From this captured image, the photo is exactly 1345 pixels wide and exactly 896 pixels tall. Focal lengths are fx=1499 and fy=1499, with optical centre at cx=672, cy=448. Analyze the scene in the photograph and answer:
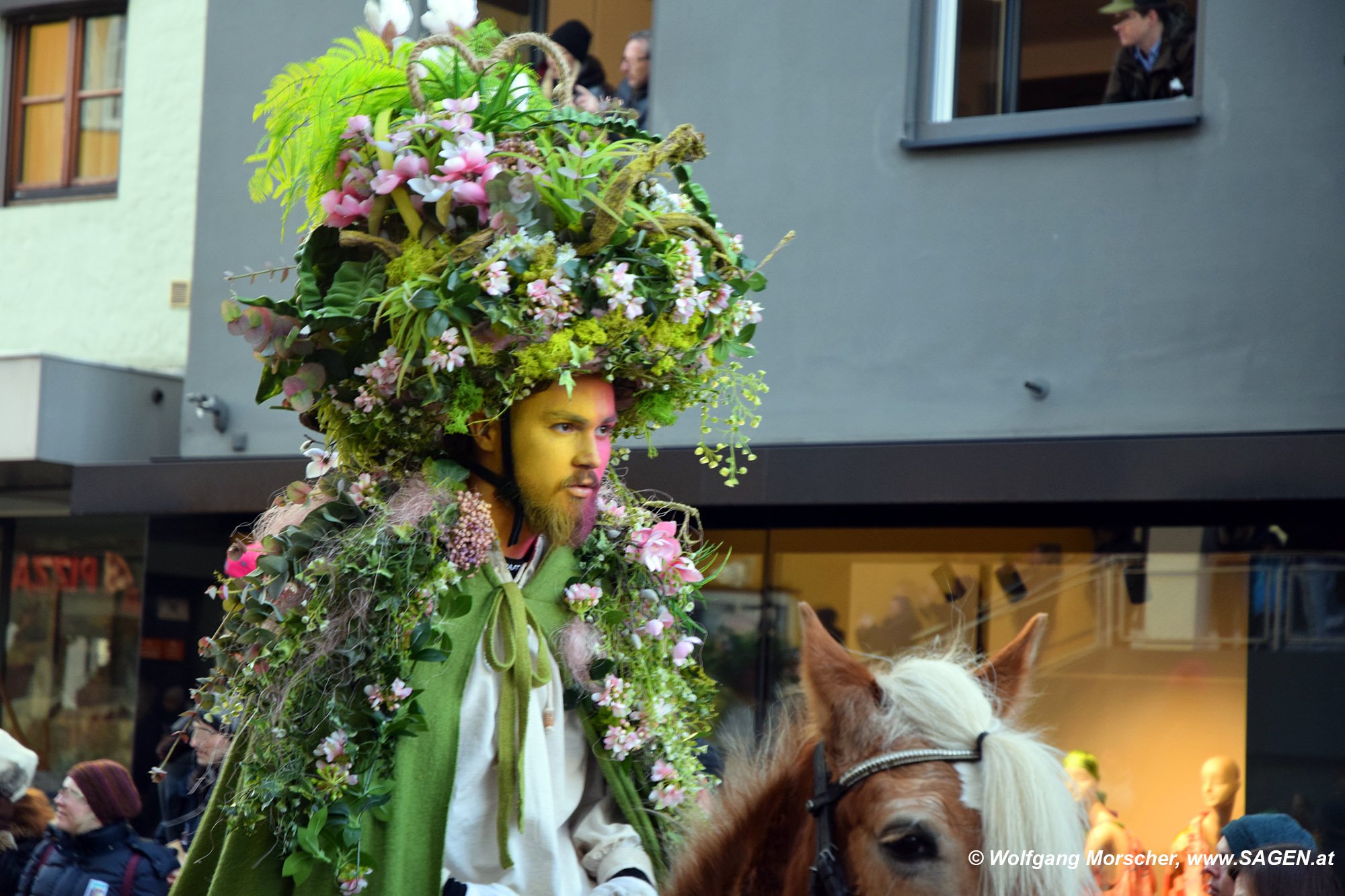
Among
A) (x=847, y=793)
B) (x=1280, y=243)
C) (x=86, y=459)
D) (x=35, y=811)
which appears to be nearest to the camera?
(x=847, y=793)

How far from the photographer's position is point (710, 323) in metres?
3.06

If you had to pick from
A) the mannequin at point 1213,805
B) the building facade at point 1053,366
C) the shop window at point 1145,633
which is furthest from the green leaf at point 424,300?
the mannequin at point 1213,805

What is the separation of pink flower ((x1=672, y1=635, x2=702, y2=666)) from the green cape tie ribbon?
36 cm

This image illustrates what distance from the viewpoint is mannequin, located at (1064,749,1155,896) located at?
116 inches

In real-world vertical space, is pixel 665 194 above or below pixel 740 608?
above

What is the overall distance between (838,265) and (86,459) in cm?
527

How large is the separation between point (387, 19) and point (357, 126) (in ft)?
1.19

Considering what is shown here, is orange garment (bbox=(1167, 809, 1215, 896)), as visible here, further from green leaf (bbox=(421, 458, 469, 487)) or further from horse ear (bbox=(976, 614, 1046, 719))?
green leaf (bbox=(421, 458, 469, 487))

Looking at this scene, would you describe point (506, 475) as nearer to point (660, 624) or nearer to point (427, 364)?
point (427, 364)

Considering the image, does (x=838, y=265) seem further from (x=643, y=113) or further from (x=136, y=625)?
(x=136, y=625)

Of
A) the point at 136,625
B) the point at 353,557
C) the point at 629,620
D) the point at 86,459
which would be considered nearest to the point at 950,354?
the point at 629,620

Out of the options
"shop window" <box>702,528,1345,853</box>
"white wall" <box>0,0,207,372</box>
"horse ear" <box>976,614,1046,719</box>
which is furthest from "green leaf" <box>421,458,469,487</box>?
"white wall" <box>0,0,207,372</box>

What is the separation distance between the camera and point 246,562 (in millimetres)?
3029

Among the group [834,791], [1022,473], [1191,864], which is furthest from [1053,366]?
[834,791]
